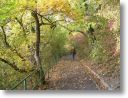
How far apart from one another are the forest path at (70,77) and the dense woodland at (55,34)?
87mm

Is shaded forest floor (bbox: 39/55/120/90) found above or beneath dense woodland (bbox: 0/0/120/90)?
beneath

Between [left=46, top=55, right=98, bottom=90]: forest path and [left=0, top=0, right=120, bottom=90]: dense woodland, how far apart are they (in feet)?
0.28

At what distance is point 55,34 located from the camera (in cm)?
1073

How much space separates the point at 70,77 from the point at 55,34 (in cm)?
54

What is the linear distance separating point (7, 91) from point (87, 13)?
133cm

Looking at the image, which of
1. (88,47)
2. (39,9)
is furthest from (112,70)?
(39,9)

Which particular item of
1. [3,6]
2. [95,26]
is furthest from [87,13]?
[3,6]

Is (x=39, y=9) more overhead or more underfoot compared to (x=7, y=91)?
more overhead

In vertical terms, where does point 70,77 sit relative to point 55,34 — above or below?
below

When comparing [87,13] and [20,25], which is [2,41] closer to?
[20,25]

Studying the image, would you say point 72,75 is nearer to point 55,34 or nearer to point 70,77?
point 70,77

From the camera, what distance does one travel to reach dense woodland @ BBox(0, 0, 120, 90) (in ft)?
35.1

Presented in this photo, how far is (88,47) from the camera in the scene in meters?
10.7

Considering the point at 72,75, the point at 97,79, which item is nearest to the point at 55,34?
the point at 72,75
